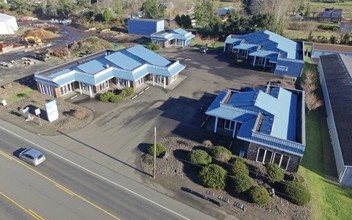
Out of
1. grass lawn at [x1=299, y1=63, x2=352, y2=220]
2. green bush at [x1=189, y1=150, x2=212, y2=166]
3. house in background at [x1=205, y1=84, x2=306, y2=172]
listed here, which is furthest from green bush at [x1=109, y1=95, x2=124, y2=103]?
grass lawn at [x1=299, y1=63, x2=352, y2=220]

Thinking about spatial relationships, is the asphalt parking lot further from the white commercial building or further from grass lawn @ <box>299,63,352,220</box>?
the white commercial building

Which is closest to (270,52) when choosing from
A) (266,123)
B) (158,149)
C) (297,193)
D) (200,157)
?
(266,123)

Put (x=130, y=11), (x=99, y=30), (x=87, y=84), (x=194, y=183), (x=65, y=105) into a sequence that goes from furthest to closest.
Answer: (x=130, y=11) → (x=99, y=30) → (x=87, y=84) → (x=65, y=105) → (x=194, y=183)

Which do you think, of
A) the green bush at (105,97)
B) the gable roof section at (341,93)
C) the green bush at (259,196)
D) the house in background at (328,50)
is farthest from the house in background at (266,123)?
the house in background at (328,50)

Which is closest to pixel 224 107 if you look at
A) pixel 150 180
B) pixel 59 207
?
pixel 150 180

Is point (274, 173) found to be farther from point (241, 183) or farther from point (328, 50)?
point (328, 50)

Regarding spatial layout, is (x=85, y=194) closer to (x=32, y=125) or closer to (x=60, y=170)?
(x=60, y=170)
